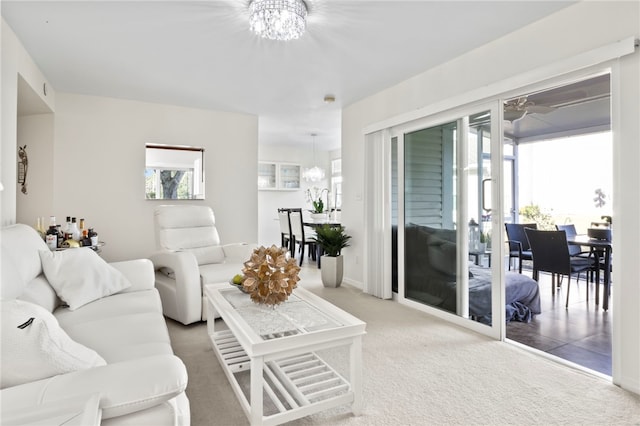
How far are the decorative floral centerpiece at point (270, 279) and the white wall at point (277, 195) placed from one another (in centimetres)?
564

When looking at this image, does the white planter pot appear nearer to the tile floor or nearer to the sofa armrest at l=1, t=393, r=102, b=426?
the tile floor

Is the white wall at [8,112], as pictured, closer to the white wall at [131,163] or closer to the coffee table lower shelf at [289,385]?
the white wall at [131,163]

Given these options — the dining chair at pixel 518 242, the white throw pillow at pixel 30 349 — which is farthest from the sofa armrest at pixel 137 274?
the dining chair at pixel 518 242

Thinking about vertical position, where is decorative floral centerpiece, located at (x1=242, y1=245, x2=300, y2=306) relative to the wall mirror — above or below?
below

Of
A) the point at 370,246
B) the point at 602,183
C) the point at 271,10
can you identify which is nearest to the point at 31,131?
the point at 271,10

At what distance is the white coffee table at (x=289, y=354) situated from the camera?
5.11ft

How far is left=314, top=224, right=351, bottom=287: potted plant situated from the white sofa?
2.24 meters

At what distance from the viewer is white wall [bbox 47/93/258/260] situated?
412cm

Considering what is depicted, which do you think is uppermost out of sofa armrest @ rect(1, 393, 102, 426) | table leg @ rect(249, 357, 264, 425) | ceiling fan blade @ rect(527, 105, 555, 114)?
ceiling fan blade @ rect(527, 105, 555, 114)

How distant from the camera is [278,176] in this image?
25.6ft

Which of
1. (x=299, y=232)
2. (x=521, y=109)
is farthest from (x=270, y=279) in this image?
(x=299, y=232)

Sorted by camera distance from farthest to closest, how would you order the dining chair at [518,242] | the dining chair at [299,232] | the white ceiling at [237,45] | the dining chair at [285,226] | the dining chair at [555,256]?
1. the dining chair at [285,226]
2. the dining chair at [299,232]
3. the dining chair at [518,242]
4. the dining chair at [555,256]
5. the white ceiling at [237,45]

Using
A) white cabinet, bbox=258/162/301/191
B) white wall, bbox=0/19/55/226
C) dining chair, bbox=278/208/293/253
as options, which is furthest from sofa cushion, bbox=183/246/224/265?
white cabinet, bbox=258/162/301/191

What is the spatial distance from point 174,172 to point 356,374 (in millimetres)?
3861
